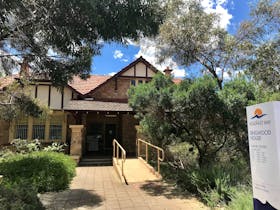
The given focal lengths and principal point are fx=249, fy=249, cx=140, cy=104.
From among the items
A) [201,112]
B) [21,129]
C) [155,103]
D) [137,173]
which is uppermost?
[155,103]

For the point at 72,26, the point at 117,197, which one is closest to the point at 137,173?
the point at 117,197

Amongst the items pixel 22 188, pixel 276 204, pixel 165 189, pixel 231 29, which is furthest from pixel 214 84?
pixel 231 29

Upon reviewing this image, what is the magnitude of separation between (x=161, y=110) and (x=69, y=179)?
12.6 ft

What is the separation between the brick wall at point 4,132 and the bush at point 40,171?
7.38 m

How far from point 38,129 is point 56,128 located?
1.05 metres

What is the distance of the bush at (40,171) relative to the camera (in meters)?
7.46

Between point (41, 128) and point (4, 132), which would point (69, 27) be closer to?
point (41, 128)

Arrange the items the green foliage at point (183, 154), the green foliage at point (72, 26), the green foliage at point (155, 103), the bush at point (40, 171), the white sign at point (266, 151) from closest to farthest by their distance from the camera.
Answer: the white sign at point (266, 151) < the green foliage at point (72, 26) < the bush at point (40, 171) < the green foliage at point (155, 103) < the green foliage at point (183, 154)

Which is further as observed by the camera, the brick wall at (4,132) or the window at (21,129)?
the window at (21,129)

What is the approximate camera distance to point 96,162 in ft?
43.1

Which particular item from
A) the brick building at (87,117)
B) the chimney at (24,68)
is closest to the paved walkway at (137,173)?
Result: the brick building at (87,117)

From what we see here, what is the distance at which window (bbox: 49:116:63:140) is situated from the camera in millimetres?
15453

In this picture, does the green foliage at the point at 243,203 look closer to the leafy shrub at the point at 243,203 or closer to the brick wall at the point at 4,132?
the leafy shrub at the point at 243,203

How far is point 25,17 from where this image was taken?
5328mm
